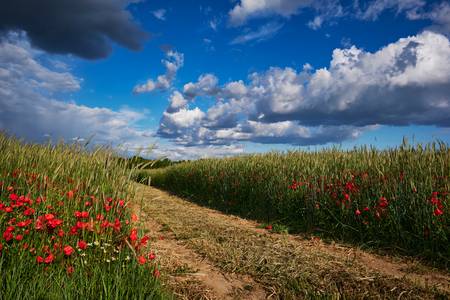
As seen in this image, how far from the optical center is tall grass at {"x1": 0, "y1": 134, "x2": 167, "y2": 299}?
11.4 ft

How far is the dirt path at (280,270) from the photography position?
14.5 feet

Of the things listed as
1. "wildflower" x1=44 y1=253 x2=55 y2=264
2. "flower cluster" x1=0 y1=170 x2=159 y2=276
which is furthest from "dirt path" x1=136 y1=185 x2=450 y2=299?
"wildflower" x1=44 y1=253 x2=55 y2=264

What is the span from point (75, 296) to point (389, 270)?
15.1 feet

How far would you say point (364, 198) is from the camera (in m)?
7.06

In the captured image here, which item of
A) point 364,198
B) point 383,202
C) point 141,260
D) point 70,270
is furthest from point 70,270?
point 364,198

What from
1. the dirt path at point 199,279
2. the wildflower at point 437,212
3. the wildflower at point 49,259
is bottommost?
the dirt path at point 199,279

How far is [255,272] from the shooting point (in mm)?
5078

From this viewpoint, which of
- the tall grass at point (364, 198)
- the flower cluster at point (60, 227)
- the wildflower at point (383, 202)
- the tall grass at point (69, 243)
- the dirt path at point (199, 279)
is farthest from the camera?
the wildflower at point (383, 202)

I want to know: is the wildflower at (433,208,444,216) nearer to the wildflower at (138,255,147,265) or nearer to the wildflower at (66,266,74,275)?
the wildflower at (138,255,147,265)

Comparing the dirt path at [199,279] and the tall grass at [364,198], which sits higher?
the tall grass at [364,198]

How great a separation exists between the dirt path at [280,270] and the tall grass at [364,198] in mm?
611

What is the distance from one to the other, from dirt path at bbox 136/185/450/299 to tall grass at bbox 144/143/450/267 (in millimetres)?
611

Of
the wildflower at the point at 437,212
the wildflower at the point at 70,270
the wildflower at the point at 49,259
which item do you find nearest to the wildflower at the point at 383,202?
the wildflower at the point at 437,212

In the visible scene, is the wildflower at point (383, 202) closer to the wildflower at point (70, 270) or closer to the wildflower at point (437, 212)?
the wildflower at point (437, 212)
